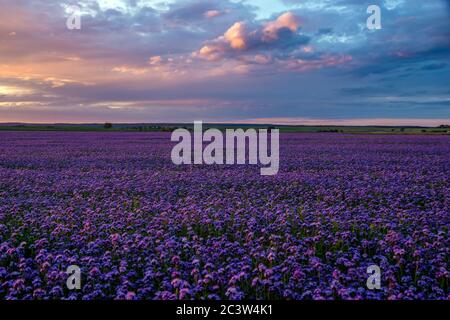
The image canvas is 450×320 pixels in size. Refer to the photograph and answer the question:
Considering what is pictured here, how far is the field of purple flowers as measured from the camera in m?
5.29

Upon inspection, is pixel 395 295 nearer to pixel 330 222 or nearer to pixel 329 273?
pixel 329 273

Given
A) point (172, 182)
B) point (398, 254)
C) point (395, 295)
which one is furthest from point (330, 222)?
point (172, 182)

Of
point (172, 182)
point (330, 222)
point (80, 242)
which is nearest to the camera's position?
point (80, 242)

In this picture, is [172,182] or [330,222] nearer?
[330,222]

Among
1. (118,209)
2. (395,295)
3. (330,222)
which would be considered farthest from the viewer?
(118,209)

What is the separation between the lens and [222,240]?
7.02 meters

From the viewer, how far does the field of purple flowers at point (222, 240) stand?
17.4 feet

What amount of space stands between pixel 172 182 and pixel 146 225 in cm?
626

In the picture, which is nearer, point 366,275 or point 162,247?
point 366,275

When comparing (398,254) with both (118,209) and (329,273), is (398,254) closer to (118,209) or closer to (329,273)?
(329,273)

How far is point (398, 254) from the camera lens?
648 centimetres
